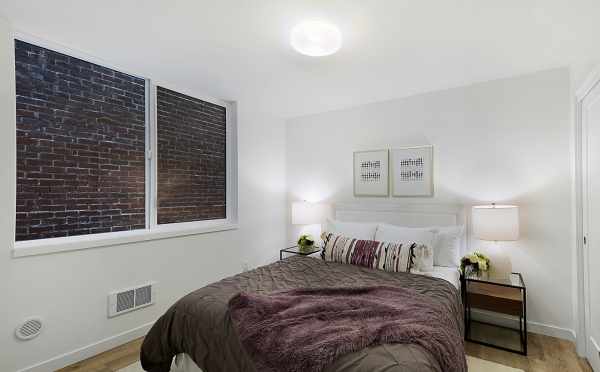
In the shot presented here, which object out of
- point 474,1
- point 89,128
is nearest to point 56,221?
point 89,128

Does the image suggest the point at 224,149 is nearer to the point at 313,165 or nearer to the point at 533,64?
the point at 313,165

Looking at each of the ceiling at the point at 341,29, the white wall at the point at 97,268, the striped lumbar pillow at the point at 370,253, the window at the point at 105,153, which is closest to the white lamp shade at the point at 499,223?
the striped lumbar pillow at the point at 370,253

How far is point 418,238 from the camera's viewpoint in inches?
111

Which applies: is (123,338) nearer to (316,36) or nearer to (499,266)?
(316,36)

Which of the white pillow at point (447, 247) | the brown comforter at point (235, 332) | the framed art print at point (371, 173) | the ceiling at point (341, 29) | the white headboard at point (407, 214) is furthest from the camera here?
the framed art print at point (371, 173)

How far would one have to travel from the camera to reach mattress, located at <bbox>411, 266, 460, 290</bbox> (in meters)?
2.39

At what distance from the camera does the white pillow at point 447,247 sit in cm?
277

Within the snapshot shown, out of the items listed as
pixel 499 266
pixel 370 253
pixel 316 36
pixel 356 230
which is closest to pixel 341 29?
pixel 316 36

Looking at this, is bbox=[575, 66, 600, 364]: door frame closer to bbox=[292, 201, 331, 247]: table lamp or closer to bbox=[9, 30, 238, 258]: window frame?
bbox=[292, 201, 331, 247]: table lamp

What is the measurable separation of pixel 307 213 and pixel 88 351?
242 centimetres

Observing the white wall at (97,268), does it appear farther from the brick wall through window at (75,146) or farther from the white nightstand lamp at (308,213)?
the white nightstand lamp at (308,213)

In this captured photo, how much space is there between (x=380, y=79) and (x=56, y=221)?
2974 mm

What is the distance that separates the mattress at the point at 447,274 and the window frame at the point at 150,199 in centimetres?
216

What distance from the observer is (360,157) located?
3686mm
